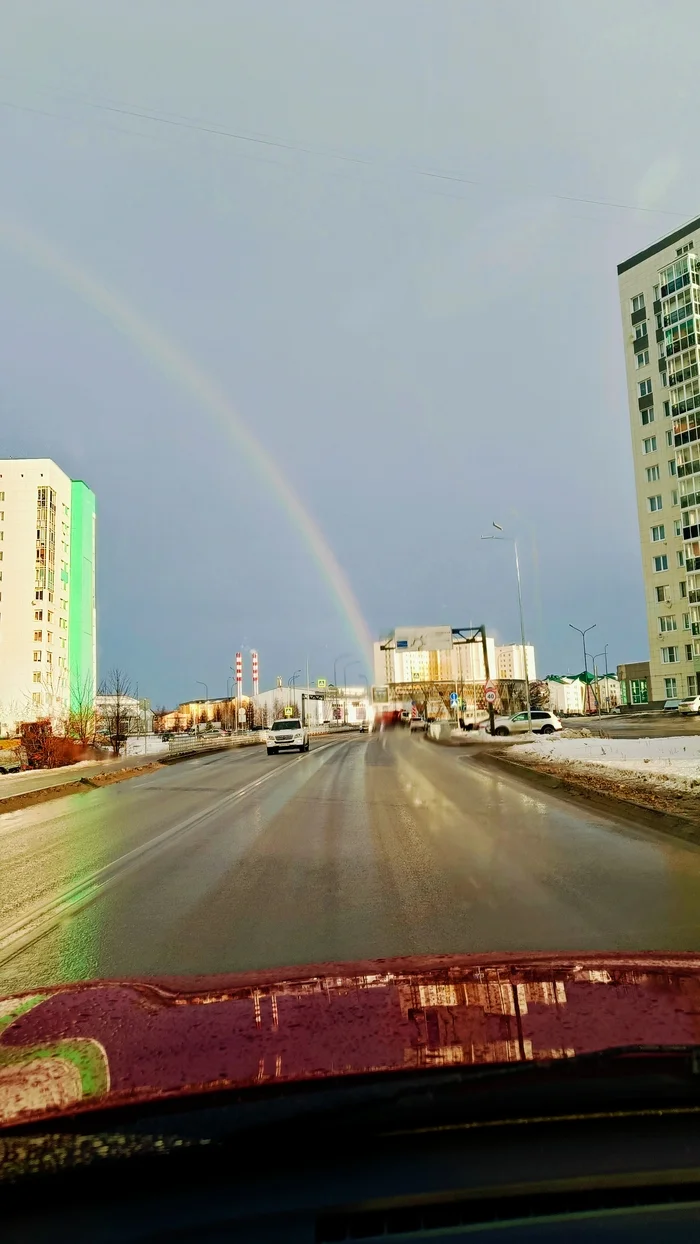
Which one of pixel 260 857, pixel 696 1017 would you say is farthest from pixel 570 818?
pixel 696 1017

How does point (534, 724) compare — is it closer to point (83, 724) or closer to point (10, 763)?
point (83, 724)

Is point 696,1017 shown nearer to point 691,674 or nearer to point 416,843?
point 416,843

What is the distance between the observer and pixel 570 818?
1178 cm

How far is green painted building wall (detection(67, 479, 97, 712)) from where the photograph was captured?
101562 millimetres

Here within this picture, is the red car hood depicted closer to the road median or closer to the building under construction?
the road median

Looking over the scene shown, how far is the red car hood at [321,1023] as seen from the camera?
2.39 metres

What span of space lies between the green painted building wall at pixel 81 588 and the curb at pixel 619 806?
88095mm

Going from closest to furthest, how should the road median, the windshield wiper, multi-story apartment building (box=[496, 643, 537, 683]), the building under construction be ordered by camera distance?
the windshield wiper < the road median < the building under construction < multi-story apartment building (box=[496, 643, 537, 683])

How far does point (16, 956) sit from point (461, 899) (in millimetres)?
3471

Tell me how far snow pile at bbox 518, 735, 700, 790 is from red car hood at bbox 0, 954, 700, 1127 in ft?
36.4

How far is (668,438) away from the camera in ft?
251

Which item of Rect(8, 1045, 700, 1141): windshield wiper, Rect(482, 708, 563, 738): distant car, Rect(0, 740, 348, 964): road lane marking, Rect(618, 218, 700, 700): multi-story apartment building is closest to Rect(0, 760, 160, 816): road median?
Rect(0, 740, 348, 964): road lane marking

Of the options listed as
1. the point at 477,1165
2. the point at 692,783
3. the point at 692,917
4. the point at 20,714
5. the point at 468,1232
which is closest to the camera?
the point at 468,1232

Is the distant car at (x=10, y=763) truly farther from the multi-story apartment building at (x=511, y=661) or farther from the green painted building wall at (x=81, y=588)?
the multi-story apartment building at (x=511, y=661)
